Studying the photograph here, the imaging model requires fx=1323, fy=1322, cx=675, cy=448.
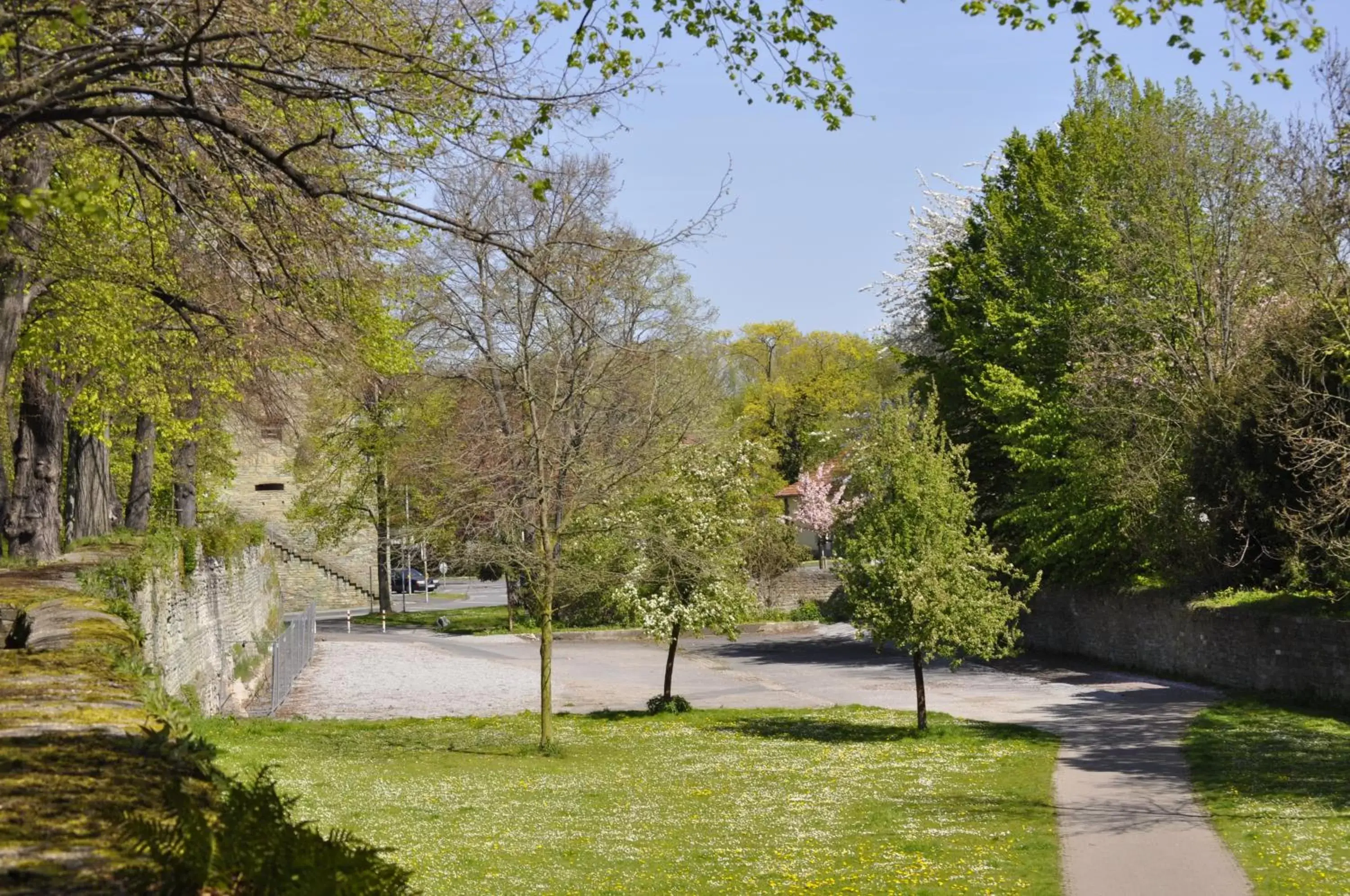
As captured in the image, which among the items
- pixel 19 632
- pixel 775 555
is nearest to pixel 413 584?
pixel 775 555

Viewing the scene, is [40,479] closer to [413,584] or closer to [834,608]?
[834,608]

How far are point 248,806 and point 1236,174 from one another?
30.9m

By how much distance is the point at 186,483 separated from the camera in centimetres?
3067

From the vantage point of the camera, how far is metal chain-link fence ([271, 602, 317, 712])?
1064 inches

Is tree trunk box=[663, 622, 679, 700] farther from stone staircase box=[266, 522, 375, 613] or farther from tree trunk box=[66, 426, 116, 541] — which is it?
stone staircase box=[266, 522, 375, 613]

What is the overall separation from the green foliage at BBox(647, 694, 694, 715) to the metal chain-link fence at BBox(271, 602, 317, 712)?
7.34 m

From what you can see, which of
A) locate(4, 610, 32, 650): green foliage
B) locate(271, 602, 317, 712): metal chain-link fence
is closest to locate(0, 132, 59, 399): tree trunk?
locate(4, 610, 32, 650): green foliage

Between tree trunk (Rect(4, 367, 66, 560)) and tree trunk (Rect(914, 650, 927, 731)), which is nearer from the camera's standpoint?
tree trunk (Rect(4, 367, 66, 560))

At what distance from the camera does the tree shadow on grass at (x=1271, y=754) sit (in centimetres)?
1644

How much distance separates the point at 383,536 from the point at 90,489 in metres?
Result: 25.5

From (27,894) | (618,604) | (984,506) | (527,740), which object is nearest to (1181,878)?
(27,894)

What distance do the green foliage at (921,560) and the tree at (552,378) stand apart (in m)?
4.26

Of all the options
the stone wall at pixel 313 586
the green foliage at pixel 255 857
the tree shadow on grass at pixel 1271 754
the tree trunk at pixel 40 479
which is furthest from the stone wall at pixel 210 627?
the stone wall at pixel 313 586

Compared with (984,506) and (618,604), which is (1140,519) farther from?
(618,604)
